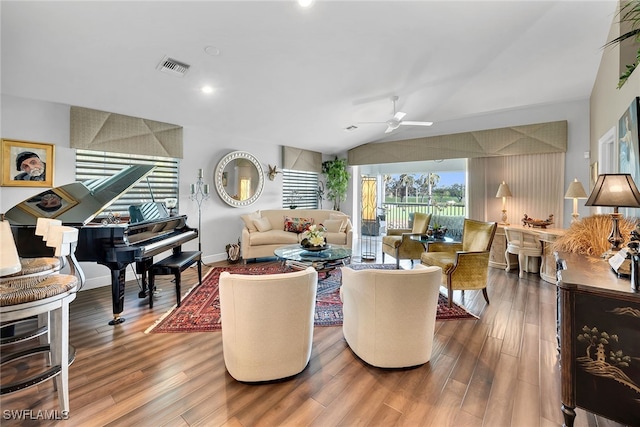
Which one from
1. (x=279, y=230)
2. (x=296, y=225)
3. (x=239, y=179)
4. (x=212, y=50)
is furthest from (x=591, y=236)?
(x=239, y=179)

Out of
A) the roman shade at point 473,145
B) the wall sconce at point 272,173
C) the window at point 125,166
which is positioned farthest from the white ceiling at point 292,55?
the wall sconce at point 272,173

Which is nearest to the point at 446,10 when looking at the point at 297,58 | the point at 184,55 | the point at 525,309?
the point at 297,58

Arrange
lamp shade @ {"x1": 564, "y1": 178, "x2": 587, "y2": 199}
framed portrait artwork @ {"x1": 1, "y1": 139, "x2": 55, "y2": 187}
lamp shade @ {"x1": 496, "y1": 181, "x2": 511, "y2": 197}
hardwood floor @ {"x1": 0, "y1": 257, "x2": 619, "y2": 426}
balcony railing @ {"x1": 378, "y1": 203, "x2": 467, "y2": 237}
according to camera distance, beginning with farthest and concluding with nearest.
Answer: balcony railing @ {"x1": 378, "y1": 203, "x2": 467, "y2": 237}, lamp shade @ {"x1": 496, "y1": 181, "x2": 511, "y2": 197}, lamp shade @ {"x1": 564, "y1": 178, "x2": 587, "y2": 199}, framed portrait artwork @ {"x1": 1, "y1": 139, "x2": 55, "y2": 187}, hardwood floor @ {"x1": 0, "y1": 257, "x2": 619, "y2": 426}

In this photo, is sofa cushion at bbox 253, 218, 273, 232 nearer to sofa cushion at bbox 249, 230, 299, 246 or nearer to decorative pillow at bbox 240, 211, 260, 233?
decorative pillow at bbox 240, 211, 260, 233

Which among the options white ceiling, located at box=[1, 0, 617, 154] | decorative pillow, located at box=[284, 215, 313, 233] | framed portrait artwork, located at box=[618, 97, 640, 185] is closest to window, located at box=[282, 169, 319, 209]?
decorative pillow, located at box=[284, 215, 313, 233]

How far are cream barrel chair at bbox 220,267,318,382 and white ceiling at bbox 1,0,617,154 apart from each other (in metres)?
2.32

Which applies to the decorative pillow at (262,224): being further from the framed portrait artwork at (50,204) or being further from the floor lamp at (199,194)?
the framed portrait artwork at (50,204)

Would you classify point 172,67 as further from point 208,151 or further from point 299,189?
point 299,189

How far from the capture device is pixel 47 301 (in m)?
1.49

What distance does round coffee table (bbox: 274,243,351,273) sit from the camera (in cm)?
346

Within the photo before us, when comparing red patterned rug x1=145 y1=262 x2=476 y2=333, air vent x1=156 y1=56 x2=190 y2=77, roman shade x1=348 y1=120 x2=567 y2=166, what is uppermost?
air vent x1=156 y1=56 x2=190 y2=77

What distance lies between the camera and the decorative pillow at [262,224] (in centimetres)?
553

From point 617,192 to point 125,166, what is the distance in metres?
5.41

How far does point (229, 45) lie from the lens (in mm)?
2916
